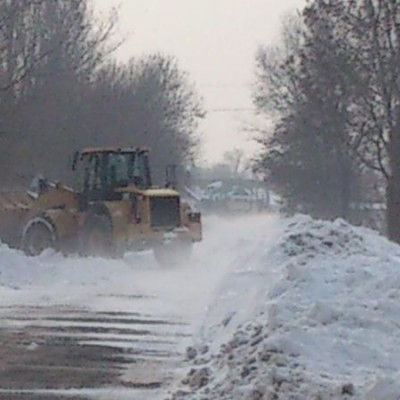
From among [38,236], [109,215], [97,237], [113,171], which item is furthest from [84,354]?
[38,236]

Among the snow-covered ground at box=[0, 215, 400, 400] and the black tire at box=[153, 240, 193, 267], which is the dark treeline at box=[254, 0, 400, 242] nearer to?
the black tire at box=[153, 240, 193, 267]

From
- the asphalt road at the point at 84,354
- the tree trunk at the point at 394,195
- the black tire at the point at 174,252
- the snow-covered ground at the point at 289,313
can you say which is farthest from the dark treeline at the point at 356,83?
the asphalt road at the point at 84,354

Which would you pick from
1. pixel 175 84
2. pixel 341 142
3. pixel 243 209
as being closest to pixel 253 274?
pixel 341 142

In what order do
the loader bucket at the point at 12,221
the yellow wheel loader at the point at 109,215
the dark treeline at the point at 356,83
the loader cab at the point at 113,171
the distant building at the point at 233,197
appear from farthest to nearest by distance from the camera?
1. the distant building at the point at 233,197
2. the dark treeline at the point at 356,83
3. the loader bucket at the point at 12,221
4. the loader cab at the point at 113,171
5. the yellow wheel loader at the point at 109,215

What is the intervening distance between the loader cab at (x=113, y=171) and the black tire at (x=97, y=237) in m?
0.70

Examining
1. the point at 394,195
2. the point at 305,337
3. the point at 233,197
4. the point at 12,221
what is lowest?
the point at 233,197

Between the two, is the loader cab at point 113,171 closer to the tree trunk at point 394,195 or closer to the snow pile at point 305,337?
the tree trunk at point 394,195

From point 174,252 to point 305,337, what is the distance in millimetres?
21783

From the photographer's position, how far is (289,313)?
12016 mm

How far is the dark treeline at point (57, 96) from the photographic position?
4819 centimetres

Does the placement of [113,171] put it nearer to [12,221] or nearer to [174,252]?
[174,252]

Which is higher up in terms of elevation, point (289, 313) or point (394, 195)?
point (394, 195)

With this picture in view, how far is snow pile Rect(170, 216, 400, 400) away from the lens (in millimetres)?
9562

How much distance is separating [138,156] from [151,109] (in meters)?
45.4
